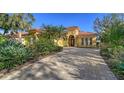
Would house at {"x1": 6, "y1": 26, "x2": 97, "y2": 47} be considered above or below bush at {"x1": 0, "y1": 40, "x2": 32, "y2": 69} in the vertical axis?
above

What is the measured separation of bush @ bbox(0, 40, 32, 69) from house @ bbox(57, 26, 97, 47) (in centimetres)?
99

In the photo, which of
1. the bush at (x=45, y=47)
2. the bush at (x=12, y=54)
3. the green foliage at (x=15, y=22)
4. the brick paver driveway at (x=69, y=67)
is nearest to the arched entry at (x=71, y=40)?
the brick paver driveway at (x=69, y=67)

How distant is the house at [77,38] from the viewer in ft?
19.4

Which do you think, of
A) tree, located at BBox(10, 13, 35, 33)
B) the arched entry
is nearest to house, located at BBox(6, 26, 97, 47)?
the arched entry

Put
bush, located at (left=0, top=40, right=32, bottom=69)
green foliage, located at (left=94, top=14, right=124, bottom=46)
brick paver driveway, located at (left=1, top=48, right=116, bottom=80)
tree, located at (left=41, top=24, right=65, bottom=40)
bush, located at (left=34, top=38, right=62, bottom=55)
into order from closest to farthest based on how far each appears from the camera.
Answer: brick paver driveway, located at (left=1, top=48, right=116, bottom=80)
green foliage, located at (left=94, top=14, right=124, bottom=46)
bush, located at (left=0, top=40, right=32, bottom=69)
tree, located at (left=41, top=24, right=65, bottom=40)
bush, located at (left=34, top=38, right=62, bottom=55)

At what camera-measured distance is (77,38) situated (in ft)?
19.9

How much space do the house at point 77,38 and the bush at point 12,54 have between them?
3.23 ft

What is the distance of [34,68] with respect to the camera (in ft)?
19.2

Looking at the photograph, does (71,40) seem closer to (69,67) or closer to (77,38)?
(77,38)

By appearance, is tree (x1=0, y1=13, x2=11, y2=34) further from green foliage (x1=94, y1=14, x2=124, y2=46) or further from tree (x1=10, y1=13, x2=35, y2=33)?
green foliage (x1=94, y1=14, x2=124, y2=46)

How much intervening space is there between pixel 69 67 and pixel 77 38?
0.75 m

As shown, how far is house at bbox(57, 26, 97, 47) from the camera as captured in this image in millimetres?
5926

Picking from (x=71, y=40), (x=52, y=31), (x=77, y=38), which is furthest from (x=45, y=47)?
(x=77, y=38)
